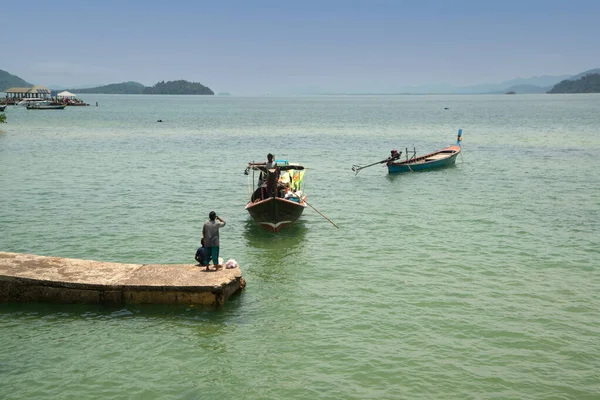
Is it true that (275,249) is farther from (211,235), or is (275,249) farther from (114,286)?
(114,286)

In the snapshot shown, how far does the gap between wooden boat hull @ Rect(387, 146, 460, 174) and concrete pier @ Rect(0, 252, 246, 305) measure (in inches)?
1092

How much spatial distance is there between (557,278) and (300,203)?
1125cm

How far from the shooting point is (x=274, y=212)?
23.9 metres

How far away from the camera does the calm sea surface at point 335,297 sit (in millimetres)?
12352

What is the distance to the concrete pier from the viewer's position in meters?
15.4

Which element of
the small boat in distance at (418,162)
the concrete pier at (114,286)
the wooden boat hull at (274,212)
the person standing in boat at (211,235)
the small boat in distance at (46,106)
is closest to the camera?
the concrete pier at (114,286)

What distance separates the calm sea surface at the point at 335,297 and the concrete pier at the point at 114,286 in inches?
12.2

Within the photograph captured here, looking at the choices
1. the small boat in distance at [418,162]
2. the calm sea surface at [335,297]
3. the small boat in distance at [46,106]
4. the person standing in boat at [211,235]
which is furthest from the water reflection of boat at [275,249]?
the small boat in distance at [46,106]

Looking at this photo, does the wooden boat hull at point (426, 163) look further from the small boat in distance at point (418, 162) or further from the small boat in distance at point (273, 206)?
the small boat in distance at point (273, 206)

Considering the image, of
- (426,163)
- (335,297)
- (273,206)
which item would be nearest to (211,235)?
(335,297)

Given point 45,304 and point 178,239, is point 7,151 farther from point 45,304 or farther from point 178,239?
point 45,304

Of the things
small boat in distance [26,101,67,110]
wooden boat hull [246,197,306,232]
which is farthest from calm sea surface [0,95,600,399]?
small boat in distance [26,101,67,110]

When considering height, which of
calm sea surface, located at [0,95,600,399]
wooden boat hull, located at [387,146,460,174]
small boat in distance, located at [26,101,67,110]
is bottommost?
calm sea surface, located at [0,95,600,399]

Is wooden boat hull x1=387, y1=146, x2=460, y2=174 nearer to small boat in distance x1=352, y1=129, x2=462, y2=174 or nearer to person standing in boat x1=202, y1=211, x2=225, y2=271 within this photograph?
small boat in distance x1=352, y1=129, x2=462, y2=174
